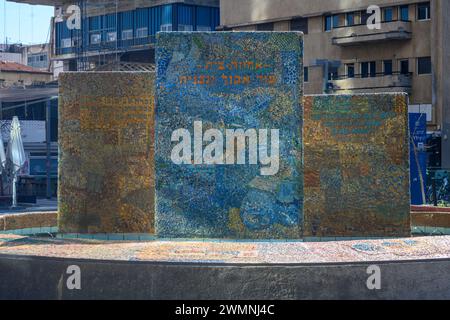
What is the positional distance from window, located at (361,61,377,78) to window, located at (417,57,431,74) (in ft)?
8.80

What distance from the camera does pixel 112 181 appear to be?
1549cm

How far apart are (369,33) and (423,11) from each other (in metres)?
3.13

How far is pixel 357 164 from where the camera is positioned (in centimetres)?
1588

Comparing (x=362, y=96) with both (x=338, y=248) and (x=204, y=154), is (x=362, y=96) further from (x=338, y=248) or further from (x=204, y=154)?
(x=338, y=248)

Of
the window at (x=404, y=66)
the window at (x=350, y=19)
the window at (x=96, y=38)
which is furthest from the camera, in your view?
the window at (x=96, y=38)

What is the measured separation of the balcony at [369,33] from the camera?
2004 inches

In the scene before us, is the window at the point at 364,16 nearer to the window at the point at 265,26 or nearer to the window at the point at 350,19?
the window at the point at 350,19

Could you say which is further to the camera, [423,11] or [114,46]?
[114,46]

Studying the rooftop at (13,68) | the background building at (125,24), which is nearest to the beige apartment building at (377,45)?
the background building at (125,24)

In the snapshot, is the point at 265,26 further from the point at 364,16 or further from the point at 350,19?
the point at 364,16

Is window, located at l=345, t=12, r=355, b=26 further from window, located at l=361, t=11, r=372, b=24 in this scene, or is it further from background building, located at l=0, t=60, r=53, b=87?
background building, located at l=0, t=60, r=53, b=87

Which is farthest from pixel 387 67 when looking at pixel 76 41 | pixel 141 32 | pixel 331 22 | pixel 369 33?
pixel 76 41

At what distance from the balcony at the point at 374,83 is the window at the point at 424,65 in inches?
24.9
